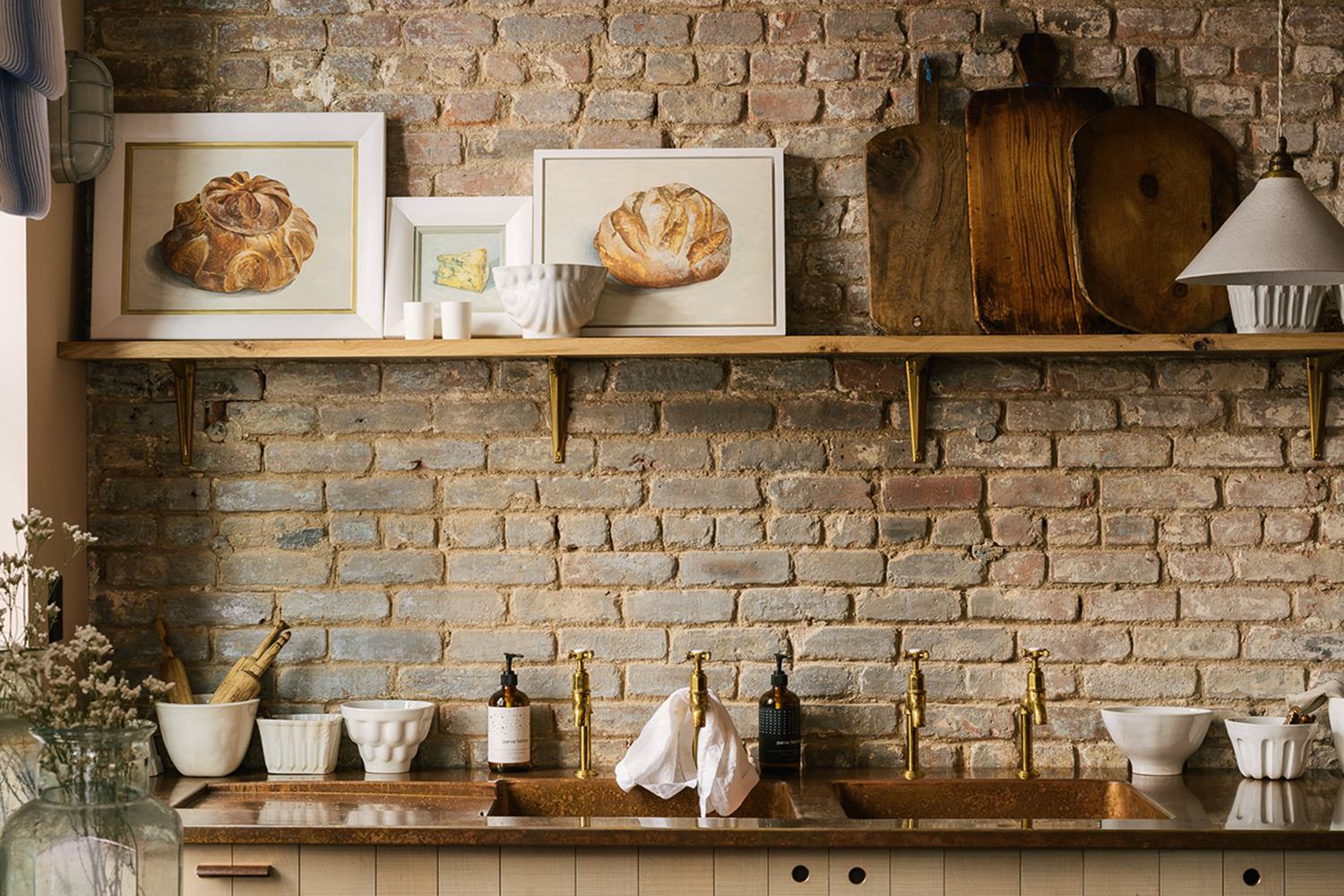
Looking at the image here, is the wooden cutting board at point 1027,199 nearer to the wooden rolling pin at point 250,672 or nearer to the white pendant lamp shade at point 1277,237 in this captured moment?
the white pendant lamp shade at point 1277,237

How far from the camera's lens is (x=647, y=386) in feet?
8.04

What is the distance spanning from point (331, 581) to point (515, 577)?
0.40 meters

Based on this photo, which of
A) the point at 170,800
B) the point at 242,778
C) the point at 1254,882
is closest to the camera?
the point at 1254,882

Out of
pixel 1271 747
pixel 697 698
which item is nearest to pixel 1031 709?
pixel 1271 747

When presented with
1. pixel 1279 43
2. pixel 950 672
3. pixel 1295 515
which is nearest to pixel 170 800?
pixel 950 672

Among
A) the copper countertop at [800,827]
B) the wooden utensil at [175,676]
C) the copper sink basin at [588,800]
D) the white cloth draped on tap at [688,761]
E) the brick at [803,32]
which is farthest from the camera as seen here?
the brick at [803,32]

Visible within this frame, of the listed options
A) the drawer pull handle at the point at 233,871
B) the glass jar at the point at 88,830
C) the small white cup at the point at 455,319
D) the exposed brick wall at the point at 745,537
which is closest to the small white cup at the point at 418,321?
the small white cup at the point at 455,319

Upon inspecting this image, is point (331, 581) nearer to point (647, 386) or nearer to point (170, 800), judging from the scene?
point (170, 800)

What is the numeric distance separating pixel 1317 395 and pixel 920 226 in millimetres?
907

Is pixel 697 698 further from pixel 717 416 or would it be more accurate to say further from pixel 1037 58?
pixel 1037 58

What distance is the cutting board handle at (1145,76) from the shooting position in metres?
2.41

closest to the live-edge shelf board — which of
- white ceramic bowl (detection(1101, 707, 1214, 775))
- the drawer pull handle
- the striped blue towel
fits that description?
white ceramic bowl (detection(1101, 707, 1214, 775))

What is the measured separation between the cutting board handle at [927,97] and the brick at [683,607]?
3.66 feet

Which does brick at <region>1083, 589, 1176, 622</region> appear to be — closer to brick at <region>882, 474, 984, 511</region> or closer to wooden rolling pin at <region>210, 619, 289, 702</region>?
brick at <region>882, 474, 984, 511</region>
